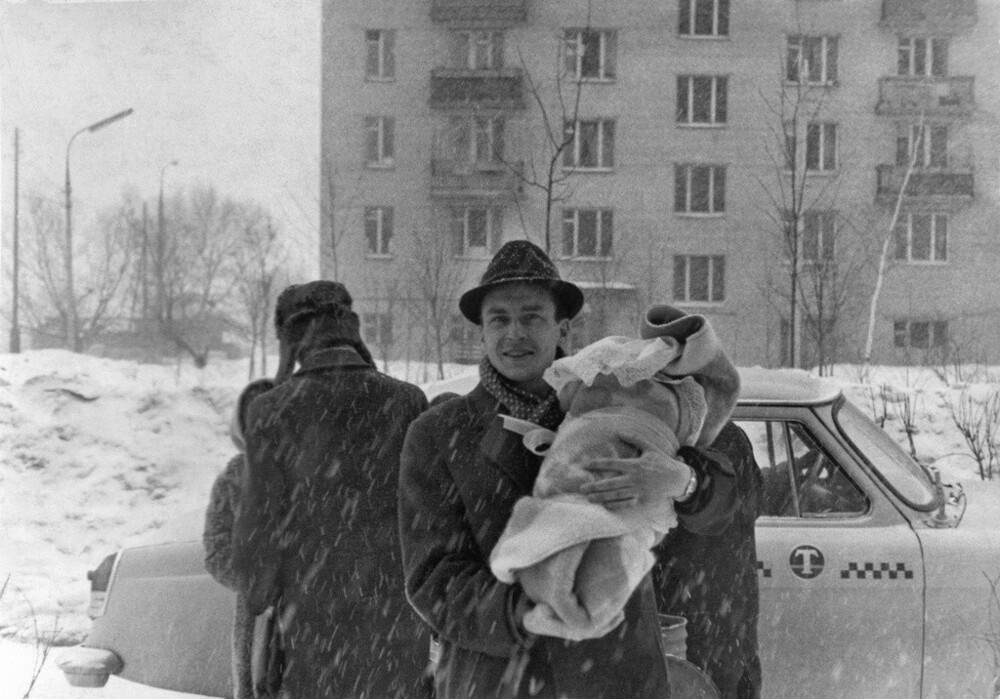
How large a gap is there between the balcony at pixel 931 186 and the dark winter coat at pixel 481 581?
19214mm

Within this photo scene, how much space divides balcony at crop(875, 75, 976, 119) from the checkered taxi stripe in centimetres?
1718

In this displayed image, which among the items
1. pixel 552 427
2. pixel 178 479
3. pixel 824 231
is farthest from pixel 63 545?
pixel 824 231

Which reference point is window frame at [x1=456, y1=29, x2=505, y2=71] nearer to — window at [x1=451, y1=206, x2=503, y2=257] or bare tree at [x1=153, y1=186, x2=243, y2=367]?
window at [x1=451, y1=206, x2=503, y2=257]

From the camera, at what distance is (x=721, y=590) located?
285cm

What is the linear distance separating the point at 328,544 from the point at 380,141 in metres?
16.9

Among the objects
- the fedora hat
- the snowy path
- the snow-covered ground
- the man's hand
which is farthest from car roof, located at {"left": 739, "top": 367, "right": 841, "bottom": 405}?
the snow-covered ground

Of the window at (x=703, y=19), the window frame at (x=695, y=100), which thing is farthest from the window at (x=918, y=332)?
the window at (x=703, y=19)

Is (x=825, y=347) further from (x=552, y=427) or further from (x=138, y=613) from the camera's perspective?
(x=552, y=427)

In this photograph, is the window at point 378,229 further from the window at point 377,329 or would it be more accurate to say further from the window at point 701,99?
the window at point 701,99

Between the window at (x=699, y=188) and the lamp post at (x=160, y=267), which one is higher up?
the window at (x=699, y=188)

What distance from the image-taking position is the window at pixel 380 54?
1869 centimetres

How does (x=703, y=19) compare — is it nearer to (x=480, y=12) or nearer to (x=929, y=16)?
(x=929, y=16)

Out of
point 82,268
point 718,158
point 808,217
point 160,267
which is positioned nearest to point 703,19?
point 718,158

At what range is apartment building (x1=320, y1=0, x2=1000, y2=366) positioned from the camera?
17.5m
